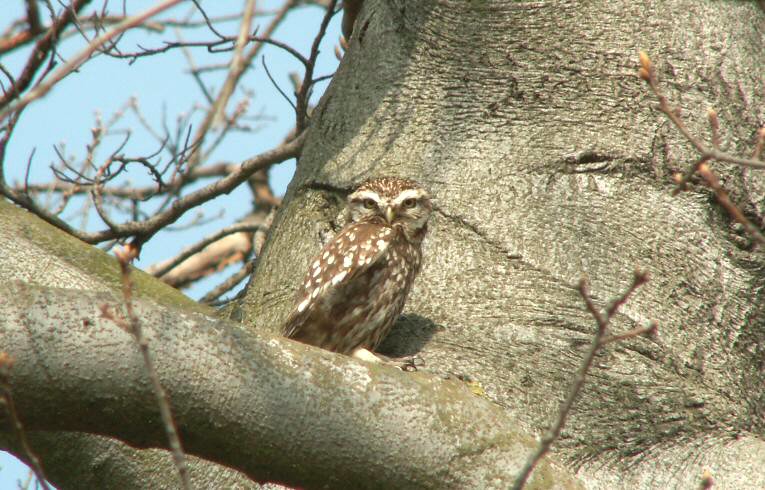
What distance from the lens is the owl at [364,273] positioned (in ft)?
12.4

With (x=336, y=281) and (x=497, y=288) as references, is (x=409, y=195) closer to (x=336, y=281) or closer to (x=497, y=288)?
(x=336, y=281)

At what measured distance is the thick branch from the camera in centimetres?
212

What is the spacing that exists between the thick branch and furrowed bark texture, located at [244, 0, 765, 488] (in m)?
0.60

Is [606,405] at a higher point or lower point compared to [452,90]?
lower

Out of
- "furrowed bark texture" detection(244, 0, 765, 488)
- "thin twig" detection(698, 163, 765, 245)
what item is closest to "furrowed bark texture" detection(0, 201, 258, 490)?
"furrowed bark texture" detection(244, 0, 765, 488)

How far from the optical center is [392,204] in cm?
416

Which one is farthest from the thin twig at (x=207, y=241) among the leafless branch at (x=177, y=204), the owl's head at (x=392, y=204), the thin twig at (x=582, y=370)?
the thin twig at (x=582, y=370)

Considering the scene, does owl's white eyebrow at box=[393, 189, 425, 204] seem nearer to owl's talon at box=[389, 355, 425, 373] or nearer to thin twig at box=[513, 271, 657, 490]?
owl's talon at box=[389, 355, 425, 373]

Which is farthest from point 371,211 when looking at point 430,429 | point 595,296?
point 430,429

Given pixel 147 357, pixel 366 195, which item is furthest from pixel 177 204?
pixel 147 357

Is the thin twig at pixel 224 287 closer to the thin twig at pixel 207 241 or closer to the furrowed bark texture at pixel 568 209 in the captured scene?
the thin twig at pixel 207 241

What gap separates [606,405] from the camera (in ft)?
Result: 9.34

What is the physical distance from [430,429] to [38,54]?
2.94m

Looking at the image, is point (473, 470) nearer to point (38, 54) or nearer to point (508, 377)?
point (508, 377)
